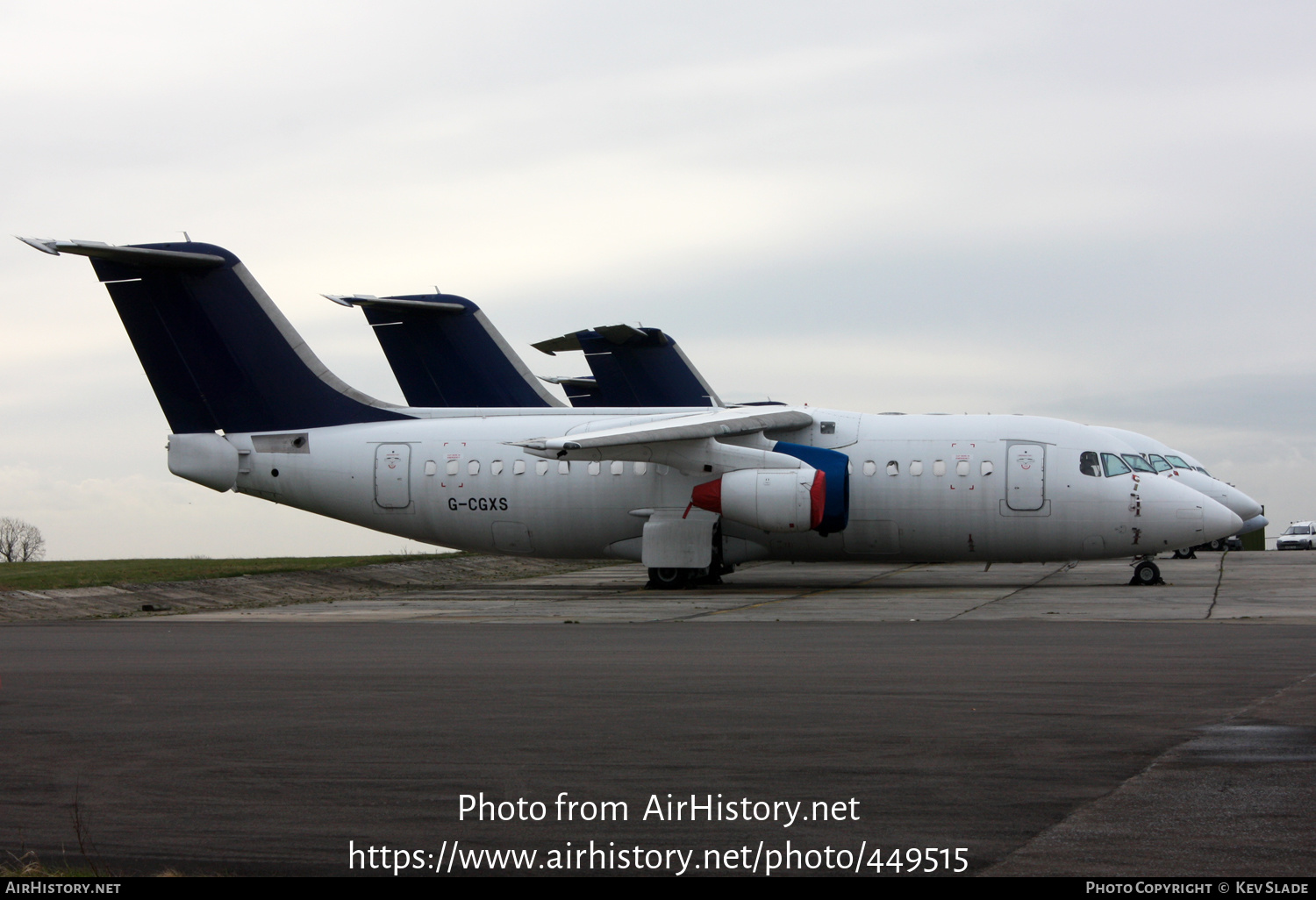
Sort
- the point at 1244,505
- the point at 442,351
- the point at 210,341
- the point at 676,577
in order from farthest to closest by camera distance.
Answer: the point at 442,351 < the point at 1244,505 < the point at 210,341 < the point at 676,577

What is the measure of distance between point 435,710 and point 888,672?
15.6ft

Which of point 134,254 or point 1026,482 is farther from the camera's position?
point 134,254

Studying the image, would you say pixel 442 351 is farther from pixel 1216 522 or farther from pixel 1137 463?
pixel 1216 522

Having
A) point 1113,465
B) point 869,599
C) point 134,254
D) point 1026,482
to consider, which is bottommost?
point 869,599

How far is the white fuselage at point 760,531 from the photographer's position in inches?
1129

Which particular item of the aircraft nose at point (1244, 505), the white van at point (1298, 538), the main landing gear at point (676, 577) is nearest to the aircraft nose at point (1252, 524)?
the aircraft nose at point (1244, 505)

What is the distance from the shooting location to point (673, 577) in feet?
99.0

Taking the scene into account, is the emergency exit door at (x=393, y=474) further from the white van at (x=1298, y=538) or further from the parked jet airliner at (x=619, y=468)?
the white van at (x=1298, y=538)

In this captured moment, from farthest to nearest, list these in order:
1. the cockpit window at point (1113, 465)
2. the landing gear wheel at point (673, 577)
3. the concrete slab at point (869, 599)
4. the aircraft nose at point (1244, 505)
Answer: the aircraft nose at point (1244, 505) < the landing gear wheel at point (673, 577) < the cockpit window at point (1113, 465) < the concrete slab at point (869, 599)

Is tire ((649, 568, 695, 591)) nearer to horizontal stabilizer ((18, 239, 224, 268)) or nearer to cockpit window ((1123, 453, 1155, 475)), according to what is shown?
cockpit window ((1123, 453, 1155, 475))

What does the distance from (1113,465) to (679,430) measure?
9388 mm

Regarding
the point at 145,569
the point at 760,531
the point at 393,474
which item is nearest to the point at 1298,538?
the point at 760,531

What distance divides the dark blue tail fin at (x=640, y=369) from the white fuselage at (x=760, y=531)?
11.3 meters
